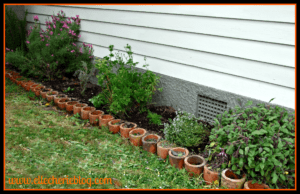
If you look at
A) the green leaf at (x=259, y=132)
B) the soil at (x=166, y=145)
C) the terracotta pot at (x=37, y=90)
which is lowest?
the soil at (x=166, y=145)

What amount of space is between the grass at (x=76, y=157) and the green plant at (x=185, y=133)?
1.03 ft

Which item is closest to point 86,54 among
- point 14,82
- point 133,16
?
point 133,16

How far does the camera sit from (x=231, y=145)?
250 cm

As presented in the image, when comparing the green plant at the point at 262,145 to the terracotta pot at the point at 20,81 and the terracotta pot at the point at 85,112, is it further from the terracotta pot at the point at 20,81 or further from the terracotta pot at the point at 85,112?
the terracotta pot at the point at 20,81

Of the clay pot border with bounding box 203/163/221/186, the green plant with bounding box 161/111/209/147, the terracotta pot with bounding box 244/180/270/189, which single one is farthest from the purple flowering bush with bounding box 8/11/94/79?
the terracotta pot with bounding box 244/180/270/189

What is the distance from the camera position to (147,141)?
339 centimetres

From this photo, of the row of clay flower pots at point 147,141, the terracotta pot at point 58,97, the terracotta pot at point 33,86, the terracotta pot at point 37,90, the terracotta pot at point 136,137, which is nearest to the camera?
the row of clay flower pots at point 147,141

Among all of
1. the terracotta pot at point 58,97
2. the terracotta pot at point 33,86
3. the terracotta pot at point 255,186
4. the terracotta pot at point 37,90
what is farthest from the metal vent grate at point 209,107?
the terracotta pot at point 33,86

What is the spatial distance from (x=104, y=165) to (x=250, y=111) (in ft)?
5.86

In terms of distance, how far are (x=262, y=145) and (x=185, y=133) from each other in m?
1.01

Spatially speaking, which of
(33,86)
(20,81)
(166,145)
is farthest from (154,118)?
(20,81)

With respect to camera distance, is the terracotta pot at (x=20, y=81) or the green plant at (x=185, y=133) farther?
the terracotta pot at (x=20, y=81)

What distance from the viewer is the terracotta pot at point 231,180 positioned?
251 centimetres

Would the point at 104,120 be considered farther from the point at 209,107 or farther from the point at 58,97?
the point at 209,107
